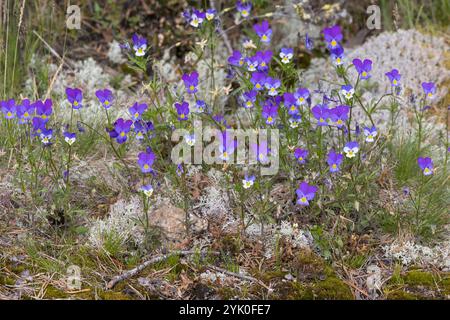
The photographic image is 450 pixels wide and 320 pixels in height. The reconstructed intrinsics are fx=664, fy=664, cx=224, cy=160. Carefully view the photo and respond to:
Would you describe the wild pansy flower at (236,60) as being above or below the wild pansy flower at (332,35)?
below

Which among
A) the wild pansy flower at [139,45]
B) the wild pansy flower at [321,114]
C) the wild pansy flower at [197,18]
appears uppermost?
the wild pansy flower at [197,18]

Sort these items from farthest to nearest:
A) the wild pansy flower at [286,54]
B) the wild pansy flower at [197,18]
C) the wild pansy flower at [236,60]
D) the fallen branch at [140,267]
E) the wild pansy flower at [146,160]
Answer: the wild pansy flower at [197,18], the wild pansy flower at [236,60], the wild pansy flower at [286,54], the wild pansy flower at [146,160], the fallen branch at [140,267]

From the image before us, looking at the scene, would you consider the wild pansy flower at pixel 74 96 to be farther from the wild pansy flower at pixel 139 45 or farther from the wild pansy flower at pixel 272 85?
the wild pansy flower at pixel 272 85

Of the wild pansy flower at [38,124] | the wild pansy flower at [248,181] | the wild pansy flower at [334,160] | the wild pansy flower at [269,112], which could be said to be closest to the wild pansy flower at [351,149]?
the wild pansy flower at [334,160]

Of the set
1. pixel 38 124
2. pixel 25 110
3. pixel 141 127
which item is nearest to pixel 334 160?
pixel 141 127

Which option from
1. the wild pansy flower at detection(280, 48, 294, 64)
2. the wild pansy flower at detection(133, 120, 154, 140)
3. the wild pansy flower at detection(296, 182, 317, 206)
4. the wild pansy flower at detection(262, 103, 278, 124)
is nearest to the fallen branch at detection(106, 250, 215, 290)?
the wild pansy flower at detection(296, 182, 317, 206)

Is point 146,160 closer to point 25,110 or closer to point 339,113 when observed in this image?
point 25,110
